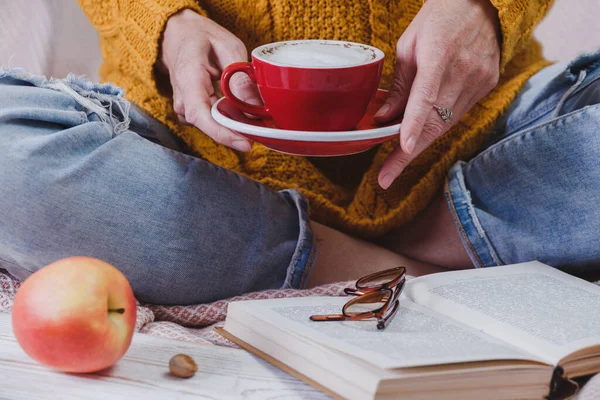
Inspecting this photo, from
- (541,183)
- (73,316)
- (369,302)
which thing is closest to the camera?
(73,316)

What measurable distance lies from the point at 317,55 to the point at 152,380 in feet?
1.03

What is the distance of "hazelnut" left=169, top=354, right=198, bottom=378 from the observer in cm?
50

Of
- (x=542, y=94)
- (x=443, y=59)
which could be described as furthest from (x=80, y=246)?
(x=542, y=94)

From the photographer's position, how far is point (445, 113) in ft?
2.27

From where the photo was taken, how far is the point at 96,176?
728 millimetres

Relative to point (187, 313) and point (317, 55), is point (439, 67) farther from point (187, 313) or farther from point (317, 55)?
point (187, 313)

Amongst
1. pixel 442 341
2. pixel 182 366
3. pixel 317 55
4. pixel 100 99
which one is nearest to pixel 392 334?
pixel 442 341

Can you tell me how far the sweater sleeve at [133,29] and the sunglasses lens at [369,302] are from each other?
16.5 inches

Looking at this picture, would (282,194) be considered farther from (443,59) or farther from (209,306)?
(443,59)

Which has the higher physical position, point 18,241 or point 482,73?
point 482,73

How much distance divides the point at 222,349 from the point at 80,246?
9.4 inches

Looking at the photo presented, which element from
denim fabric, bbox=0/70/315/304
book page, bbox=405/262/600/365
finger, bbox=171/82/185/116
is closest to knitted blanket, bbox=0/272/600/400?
denim fabric, bbox=0/70/315/304

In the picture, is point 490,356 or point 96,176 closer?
point 490,356

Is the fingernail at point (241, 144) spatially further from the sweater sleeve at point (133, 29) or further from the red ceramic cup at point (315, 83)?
the sweater sleeve at point (133, 29)
